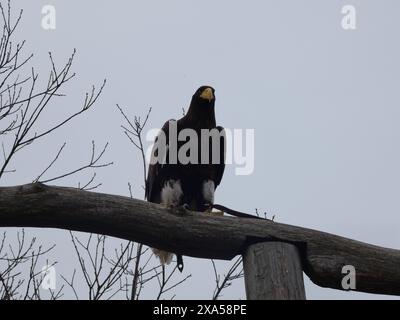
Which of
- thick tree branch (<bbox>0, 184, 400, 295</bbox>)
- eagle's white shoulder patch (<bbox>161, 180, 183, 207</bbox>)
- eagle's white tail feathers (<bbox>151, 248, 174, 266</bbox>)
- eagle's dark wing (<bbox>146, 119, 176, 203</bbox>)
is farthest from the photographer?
eagle's dark wing (<bbox>146, 119, 176, 203</bbox>)

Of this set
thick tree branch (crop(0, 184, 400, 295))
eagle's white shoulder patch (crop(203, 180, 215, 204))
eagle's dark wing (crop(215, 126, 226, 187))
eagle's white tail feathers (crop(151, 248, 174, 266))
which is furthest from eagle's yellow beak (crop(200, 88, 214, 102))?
thick tree branch (crop(0, 184, 400, 295))

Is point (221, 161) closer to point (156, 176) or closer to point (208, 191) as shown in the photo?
point (208, 191)

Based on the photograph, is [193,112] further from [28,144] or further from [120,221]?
[120,221]

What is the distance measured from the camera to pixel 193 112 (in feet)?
20.4

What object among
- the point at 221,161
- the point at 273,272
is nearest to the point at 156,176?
the point at 221,161

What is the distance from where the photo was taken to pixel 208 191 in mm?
6074

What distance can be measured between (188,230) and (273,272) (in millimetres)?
447

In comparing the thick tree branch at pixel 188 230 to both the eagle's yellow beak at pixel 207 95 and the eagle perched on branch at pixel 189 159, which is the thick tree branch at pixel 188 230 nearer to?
the eagle perched on branch at pixel 189 159

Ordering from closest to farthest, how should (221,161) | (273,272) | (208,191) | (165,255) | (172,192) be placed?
(273,272) < (165,255) < (172,192) < (208,191) < (221,161)

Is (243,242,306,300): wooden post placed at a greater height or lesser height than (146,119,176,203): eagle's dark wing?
lesser

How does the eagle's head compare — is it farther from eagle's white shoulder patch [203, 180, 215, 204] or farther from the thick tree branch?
the thick tree branch

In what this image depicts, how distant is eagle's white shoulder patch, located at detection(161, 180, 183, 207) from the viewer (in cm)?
593

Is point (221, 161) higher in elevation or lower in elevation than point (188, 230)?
higher

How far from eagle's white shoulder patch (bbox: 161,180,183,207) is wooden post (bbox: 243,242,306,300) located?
2936 mm
